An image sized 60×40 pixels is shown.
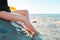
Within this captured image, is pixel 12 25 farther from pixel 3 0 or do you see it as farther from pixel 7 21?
pixel 3 0

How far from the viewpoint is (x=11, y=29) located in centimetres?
291

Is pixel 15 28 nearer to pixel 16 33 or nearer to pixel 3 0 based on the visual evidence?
pixel 16 33

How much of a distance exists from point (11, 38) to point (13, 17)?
714 mm

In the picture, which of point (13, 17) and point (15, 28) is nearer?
point (15, 28)

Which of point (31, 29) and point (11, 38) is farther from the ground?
point (11, 38)

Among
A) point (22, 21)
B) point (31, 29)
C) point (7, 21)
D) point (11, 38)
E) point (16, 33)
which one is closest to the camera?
point (11, 38)

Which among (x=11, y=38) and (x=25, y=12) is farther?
(x=25, y=12)

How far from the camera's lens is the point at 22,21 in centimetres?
349

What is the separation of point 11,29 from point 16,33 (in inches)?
3.5

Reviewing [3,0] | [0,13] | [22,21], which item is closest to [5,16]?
[0,13]

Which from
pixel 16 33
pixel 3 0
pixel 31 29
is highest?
pixel 3 0

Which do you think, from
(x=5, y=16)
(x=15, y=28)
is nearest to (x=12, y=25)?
(x=15, y=28)

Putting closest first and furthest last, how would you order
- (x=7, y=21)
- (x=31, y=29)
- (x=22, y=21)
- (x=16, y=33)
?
(x=16, y=33), (x=7, y=21), (x=22, y=21), (x=31, y=29)

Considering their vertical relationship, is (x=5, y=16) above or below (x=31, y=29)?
above
